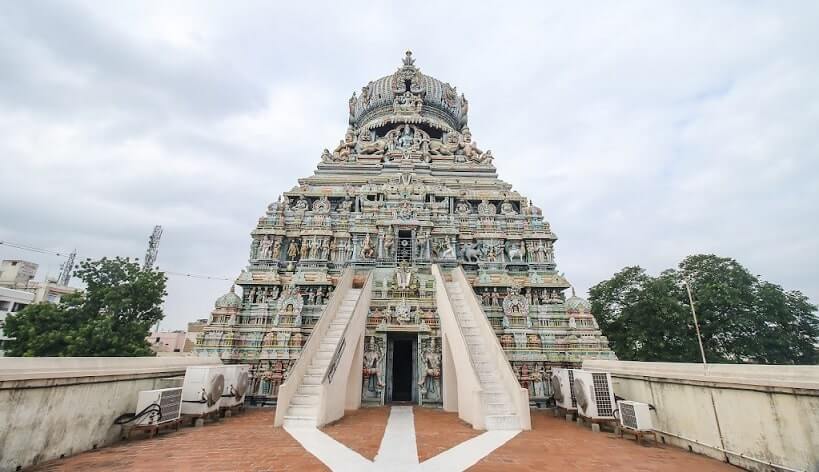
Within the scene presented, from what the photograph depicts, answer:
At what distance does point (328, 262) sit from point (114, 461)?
38.9 ft

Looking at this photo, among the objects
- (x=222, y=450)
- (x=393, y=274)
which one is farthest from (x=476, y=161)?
(x=222, y=450)

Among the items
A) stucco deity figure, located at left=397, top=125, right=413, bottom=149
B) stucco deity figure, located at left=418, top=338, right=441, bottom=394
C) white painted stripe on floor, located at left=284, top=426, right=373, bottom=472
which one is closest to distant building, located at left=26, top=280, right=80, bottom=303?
stucco deity figure, located at left=397, top=125, right=413, bottom=149

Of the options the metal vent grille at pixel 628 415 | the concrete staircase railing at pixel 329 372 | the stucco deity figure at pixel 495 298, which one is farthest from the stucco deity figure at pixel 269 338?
the metal vent grille at pixel 628 415

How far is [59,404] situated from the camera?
605cm

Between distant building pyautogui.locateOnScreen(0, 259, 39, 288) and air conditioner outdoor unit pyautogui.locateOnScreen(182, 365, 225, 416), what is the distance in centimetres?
5520

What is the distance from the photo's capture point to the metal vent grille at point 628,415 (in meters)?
7.80

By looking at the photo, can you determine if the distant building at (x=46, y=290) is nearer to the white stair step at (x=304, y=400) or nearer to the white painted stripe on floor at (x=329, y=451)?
the white stair step at (x=304, y=400)

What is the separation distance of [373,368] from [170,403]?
594 centimetres

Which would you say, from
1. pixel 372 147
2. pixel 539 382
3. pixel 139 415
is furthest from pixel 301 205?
pixel 539 382

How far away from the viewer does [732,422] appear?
6.23 m

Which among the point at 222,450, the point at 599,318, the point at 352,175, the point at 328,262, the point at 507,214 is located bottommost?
the point at 222,450

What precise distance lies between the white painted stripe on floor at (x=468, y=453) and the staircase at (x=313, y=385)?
11.4ft

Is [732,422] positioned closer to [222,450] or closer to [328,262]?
[222,450]

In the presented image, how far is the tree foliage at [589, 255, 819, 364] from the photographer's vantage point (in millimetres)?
19891
